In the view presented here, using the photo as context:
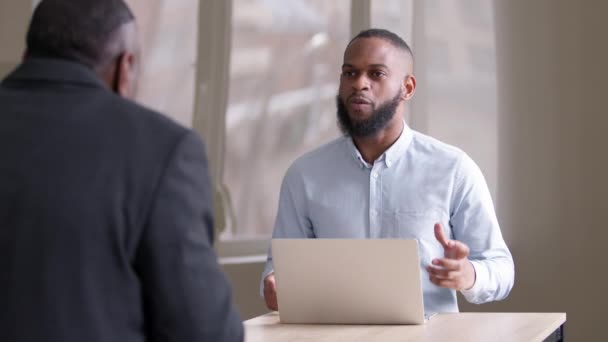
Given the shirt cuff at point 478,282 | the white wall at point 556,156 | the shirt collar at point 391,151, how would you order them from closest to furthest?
the shirt cuff at point 478,282 → the shirt collar at point 391,151 → the white wall at point 556,156

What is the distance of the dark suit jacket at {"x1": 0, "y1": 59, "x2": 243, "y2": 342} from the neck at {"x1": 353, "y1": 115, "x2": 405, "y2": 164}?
5.59 ft

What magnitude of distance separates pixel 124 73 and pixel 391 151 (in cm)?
167

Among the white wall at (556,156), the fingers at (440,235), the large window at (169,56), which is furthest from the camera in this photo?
the white wall at (556,156)

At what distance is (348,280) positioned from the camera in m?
2.17

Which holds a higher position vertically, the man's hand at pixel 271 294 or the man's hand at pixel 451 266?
the man's hand at pixel 451 266

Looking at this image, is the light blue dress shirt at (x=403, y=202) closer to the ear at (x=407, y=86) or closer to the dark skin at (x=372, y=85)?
the dark skin at (x=372, y=85)

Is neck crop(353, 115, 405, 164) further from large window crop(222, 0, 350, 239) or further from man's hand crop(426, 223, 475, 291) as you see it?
large window crop(222, 0, 350, 239)

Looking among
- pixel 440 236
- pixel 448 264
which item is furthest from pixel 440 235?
pixel 448 264

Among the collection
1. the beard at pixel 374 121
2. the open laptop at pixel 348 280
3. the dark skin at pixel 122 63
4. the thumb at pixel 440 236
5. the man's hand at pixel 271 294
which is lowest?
the man's hand at pixel 271 294

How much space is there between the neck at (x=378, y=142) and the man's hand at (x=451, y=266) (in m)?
0.63

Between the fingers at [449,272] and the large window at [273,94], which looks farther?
the large window at [273,94]

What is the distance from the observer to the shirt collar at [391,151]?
9.21 feet

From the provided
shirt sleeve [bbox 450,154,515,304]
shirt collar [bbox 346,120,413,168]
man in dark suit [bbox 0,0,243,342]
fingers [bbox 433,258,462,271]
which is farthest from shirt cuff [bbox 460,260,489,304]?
man in dark suit [bbox 0,0,243,342]

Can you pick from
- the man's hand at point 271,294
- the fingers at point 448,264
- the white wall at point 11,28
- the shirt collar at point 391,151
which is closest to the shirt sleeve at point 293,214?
the shirt collar at point 391,151
